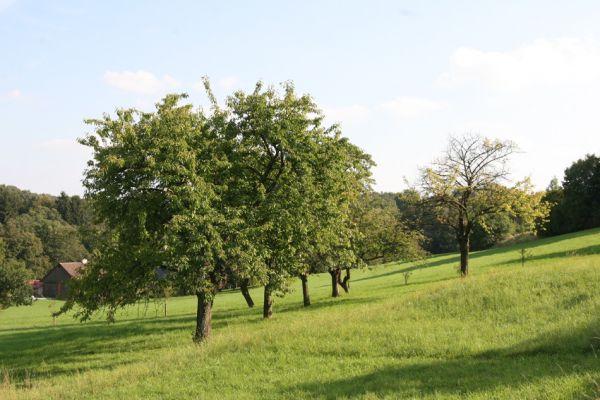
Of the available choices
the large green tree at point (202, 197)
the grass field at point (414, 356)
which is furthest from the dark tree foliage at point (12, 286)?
the large green tree at point (202, 197)

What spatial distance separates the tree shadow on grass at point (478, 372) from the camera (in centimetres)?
1016

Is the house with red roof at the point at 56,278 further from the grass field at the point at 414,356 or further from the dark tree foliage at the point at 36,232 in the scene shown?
the grass field at the point at 414,356

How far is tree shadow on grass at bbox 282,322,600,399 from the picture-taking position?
10.2 m

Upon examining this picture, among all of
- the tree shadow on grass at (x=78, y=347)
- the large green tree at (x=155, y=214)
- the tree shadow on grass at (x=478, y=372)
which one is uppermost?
the large green tree at (x=155, y=214)

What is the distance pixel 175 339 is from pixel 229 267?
722 cm

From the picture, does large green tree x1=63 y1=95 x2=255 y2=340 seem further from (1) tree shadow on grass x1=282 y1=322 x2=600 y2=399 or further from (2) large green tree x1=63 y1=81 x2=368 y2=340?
(1) tree shadow on grass x1=282 y1=322 x2=600 y2=399

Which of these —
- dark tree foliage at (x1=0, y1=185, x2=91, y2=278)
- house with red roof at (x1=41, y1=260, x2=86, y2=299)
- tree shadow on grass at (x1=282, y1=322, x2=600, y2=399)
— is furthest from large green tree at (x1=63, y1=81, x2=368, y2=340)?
house with red roof at (x1=41, y1=260, x2=86, y2=299)

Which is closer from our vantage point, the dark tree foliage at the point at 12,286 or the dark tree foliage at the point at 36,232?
the dark tree foliage at the point at 12,286

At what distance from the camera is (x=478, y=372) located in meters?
11.2

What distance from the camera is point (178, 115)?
75.8 ft

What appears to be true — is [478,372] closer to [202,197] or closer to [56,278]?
[202,197]

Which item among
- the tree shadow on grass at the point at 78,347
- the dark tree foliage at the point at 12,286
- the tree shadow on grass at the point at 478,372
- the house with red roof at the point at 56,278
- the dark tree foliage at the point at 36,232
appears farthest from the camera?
the dark tree foliage at the point at 36,232

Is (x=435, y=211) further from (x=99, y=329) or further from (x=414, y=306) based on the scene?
(x=99, y=329)

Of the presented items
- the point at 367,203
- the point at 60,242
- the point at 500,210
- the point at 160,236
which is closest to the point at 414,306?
the point at 160,236
